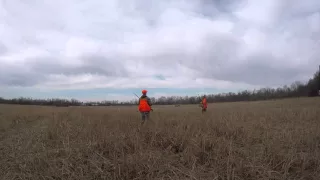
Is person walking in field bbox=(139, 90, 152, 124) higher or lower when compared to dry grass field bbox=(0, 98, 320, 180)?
higher

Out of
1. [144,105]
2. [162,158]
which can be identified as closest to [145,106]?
[144,105]

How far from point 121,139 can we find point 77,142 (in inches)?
50.4

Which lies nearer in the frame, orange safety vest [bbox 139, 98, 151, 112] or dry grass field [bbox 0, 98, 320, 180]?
dry grass field [bbox 0, 98, 320, 180]

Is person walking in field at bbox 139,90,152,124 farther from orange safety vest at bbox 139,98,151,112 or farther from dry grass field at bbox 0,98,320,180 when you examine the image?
dry grass field at bbox 0,98,320,180

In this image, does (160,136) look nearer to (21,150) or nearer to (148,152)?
(148,152)

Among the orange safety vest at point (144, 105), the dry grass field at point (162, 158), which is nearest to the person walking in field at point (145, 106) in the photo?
the orange safety vest at point (144, 105)

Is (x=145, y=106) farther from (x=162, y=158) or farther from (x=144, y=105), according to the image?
(x=162, y=158)

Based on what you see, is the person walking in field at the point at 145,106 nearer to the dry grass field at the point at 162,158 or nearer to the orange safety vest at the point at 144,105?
the orange safety vest at the point at 144,105

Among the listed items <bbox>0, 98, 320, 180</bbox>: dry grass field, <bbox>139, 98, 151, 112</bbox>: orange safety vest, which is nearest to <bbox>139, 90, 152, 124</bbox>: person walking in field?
<bbox>139, 98, 151, 112</bbox>: orange safety vest

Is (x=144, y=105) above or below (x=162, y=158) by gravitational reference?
above

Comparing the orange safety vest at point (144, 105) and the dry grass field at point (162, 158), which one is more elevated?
the orange safety vest at point (144, 105)

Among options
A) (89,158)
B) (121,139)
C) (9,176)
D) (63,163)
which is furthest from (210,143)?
(9,176)

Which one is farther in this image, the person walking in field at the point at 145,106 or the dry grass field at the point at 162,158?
the person walking in field at the point at 145,106

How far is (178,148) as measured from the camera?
5.38m
